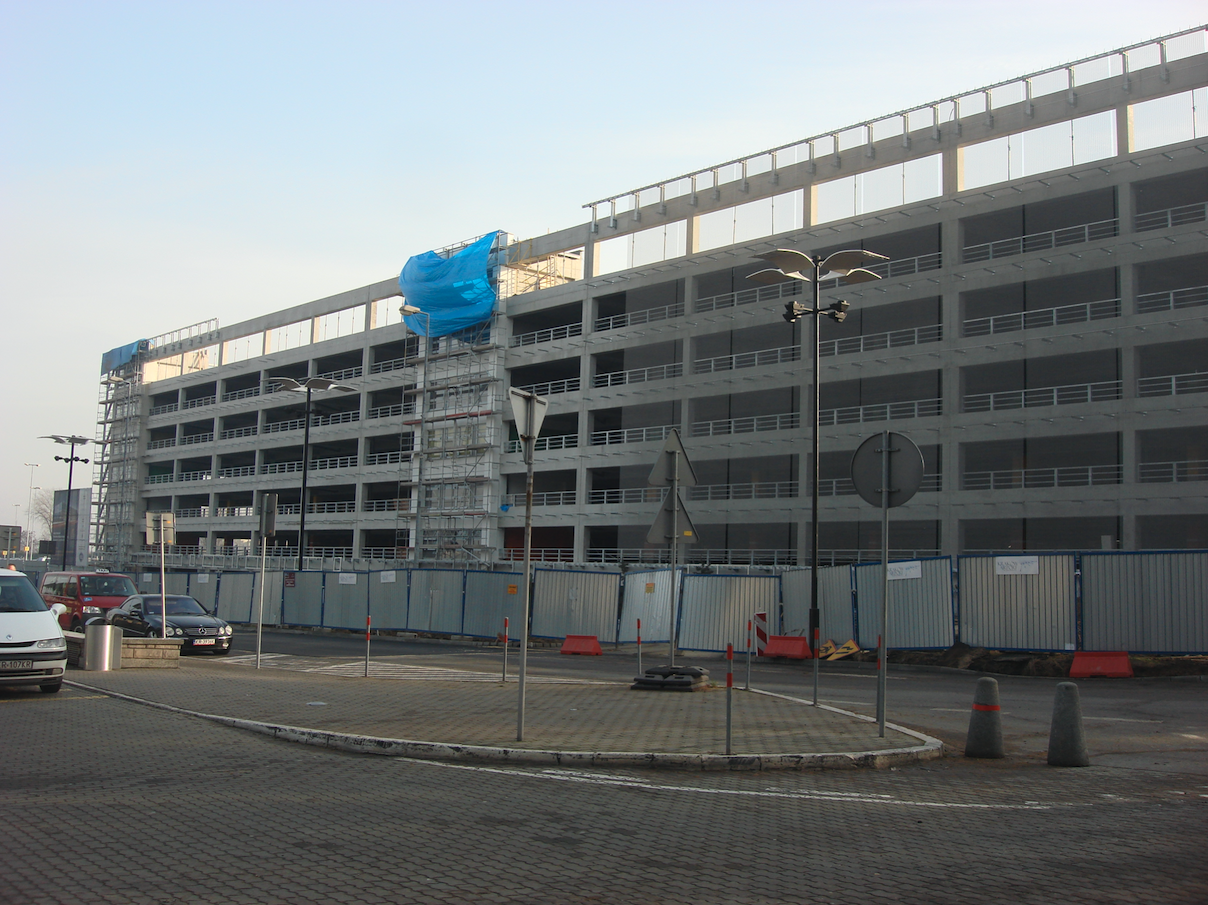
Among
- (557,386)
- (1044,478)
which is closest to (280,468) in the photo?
(557,386)

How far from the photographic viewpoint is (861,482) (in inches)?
445

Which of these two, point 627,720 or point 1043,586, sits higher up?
point 1043,586

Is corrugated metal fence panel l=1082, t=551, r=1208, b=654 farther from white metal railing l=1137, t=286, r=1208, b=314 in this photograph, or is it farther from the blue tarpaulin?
the blue tarpaulin

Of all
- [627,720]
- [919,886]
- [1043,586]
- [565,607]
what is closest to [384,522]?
[565,607]

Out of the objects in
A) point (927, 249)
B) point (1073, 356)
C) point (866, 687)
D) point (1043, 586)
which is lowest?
point (866, 687)

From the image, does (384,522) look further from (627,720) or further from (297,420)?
(627,720)

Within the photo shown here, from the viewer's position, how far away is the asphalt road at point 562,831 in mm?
5355

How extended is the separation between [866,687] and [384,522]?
161 ft

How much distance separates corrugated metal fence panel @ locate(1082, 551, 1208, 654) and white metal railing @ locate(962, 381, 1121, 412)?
20.0 m

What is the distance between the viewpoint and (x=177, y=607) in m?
25.8

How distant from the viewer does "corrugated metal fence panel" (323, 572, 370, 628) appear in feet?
Answer: 119

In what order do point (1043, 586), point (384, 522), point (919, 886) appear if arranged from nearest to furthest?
point (919, 886), point (1043, 586), point (384, 522)

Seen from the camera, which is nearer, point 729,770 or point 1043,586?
point 729,770

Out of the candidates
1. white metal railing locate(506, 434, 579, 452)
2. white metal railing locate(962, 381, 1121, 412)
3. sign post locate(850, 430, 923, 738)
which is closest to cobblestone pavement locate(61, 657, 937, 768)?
sign post locate(850, 430, 923, 738)
